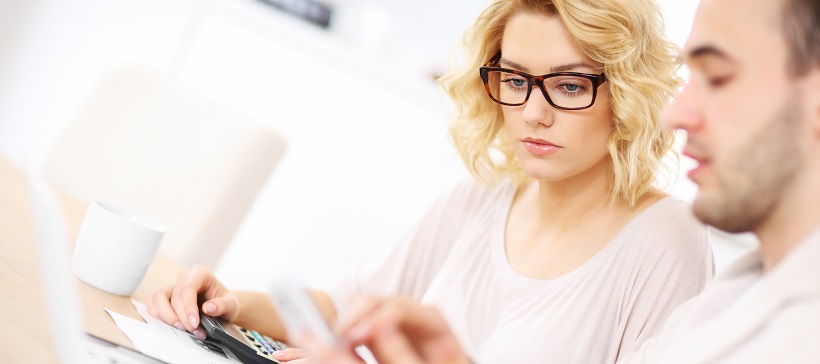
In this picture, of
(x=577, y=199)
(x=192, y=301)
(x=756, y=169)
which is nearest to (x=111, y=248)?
(x=192, y=301)

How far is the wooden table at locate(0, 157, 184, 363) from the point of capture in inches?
37.9

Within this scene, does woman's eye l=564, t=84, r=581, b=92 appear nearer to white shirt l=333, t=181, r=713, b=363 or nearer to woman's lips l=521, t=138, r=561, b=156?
woman's lips l=521, t=138, r=561, b=156

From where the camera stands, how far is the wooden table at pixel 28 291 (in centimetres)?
96

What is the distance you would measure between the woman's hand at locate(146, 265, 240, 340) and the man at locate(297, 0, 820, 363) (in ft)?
1.37

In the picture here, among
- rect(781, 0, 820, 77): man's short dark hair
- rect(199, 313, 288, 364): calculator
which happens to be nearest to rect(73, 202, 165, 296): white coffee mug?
rect(199, 313, 288, 364): calculator

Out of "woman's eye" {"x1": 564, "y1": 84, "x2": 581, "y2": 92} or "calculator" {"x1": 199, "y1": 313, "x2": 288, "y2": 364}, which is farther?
"woman's eye" {"x1": 564, "y1": 84, "x2": 581, "y2": 92}

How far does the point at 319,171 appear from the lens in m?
3.45

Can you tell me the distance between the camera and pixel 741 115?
85 cm

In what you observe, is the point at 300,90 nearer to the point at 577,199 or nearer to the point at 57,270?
the point at 577,199

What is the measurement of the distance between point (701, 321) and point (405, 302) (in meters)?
0.31

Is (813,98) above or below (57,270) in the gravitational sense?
above

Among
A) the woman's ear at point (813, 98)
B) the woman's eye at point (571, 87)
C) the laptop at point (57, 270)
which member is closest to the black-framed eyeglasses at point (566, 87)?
the woman's eye at point (571, 87)

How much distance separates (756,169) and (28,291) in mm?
861

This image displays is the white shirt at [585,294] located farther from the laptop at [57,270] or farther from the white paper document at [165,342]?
the laptop at [57,270]
